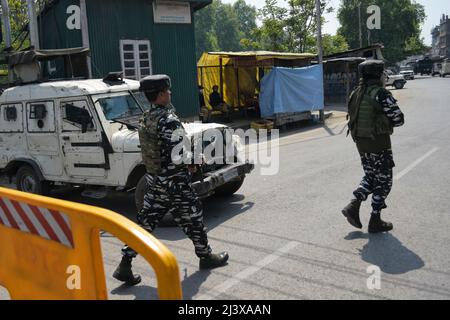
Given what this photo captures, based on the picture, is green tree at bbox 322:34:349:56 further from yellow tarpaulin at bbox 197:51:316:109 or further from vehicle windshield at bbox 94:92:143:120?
vehicle windshield at bbox 94:92:143:120

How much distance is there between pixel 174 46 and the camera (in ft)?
54.3

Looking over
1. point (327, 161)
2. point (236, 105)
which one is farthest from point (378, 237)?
point (236, 105)

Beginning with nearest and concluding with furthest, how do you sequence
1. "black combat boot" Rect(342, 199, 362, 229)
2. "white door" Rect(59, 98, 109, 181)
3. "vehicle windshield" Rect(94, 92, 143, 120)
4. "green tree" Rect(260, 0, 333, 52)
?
"black combat boot" Rect(342, 199, 362, 229)
"white door" Rect(59, 98, 109, 181)
"vehicle windshield" Rect(94, 92, 143, 120)
"green tree" Rect(260, 0, 333, 52)

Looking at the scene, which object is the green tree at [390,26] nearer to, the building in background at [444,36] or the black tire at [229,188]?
the building in background at [444,36]

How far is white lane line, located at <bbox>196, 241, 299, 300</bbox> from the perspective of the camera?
4.00 m

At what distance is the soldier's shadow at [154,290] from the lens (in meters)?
4.06

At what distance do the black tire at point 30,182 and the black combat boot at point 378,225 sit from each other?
4.81 m

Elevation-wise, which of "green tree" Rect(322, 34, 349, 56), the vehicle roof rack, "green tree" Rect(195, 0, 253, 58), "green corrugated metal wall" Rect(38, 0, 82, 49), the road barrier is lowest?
the road barrier

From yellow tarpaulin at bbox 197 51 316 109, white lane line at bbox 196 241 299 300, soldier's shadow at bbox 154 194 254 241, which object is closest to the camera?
white lane line at bbox 196 241 299 300

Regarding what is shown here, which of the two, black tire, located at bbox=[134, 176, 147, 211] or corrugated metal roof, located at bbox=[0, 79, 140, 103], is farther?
corrugated metal roof, located at bbox=[0, 79, 140, 103]

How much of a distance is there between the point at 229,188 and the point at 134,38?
9714 mm

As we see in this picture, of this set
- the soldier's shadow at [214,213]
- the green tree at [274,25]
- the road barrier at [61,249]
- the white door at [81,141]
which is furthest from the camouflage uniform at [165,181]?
the green tree at [274,25]

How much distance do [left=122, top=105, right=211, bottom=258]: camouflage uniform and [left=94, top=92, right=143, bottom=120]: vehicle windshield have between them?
8.42 ft

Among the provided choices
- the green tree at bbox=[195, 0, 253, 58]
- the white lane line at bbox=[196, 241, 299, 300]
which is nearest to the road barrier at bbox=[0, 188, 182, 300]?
the white lane line at bbox=[196, 241, 299, 300]
